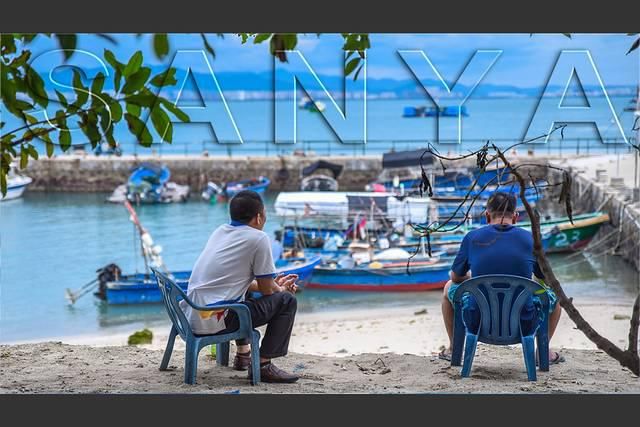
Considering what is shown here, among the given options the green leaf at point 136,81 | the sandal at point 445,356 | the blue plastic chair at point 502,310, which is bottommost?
the sandal at point 445,356

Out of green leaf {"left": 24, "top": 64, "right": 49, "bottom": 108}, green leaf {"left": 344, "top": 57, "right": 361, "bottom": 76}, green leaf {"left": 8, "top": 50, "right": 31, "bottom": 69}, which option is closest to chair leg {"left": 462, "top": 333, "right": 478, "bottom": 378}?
green leaf {"left": 344, "top": 57, "right": 361, "bottom": 76}

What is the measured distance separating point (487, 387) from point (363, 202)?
18.2m

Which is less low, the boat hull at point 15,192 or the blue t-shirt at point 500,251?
the blue t-shirt at point 500,251

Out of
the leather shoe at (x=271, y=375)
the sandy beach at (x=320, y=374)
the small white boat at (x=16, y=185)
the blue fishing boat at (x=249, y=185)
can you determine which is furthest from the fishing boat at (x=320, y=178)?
the leather shoe at (x=271, y=375)

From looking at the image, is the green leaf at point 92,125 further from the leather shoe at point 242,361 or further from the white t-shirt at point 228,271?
the leather shoe at point 242,361

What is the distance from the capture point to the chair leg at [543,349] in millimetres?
5426

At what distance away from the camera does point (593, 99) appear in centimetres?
698

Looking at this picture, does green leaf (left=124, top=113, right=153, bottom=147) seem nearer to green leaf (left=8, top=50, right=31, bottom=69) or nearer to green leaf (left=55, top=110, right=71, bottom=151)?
green leaf (left=55, top=110, right=71, bottom=151)

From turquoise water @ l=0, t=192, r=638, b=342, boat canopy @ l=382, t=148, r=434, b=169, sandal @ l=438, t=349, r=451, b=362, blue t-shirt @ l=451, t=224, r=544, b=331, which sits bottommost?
turquoise water @ l=0, t=192, r=638, b=342

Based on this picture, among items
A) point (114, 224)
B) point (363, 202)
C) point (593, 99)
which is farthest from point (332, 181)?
point (593, 99)

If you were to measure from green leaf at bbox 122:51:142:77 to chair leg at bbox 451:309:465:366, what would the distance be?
206 cm

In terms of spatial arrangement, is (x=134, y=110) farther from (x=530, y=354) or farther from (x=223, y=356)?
(x=530, y=354)

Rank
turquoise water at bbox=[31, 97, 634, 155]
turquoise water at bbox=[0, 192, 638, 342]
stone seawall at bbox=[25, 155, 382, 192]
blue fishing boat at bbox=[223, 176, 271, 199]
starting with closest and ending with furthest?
turquoise water at bbox=[0, 192, 638, 342] → blue fishing boat at bbox=[223, 176, 271, 199] → stone seawall at bbox=[25, 155, 382, 192] → turquoise water at bbox=[31, 97, 634, 155]

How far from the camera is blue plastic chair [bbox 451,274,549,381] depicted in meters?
5.18
